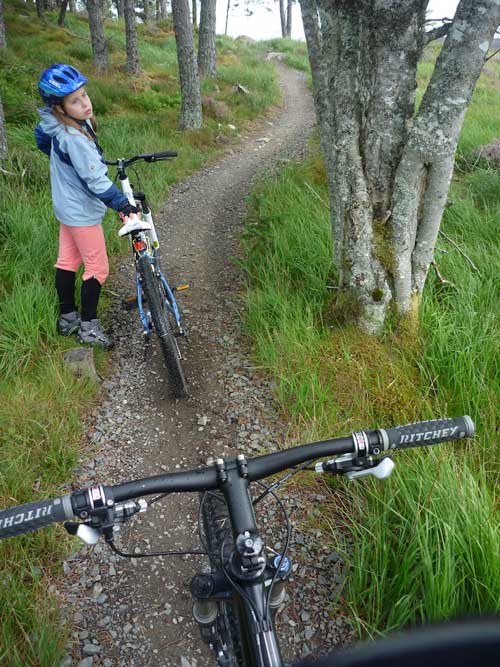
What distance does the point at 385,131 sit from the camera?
11.8 feet

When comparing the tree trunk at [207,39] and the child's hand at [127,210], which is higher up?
the tree trunk at [207,39]

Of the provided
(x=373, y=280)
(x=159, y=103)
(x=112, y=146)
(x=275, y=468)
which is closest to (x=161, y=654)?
(x=275, y=468)

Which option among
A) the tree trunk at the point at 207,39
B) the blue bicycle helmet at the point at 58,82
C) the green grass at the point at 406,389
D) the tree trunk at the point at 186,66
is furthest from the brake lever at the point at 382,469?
the tree trunk at the point at 207,39

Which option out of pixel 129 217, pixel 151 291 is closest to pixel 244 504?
pixel 151 291

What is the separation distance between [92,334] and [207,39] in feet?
45.0

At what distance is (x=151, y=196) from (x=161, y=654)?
6806 millimetres

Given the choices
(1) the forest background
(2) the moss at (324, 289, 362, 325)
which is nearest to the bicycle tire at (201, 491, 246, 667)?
(1) the forest background

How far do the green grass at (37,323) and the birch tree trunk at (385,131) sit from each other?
8.65 ft

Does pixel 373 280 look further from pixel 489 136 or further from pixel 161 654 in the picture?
pixel 489 136

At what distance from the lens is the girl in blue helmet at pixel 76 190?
3.49 m

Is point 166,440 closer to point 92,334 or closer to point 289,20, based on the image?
point 92,334

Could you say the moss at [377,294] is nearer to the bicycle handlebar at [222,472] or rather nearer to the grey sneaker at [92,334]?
the bicycle handlebar at [222,472]

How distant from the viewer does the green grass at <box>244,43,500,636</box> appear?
2.25 metres

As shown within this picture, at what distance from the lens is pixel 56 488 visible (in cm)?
308
